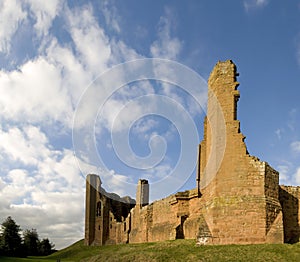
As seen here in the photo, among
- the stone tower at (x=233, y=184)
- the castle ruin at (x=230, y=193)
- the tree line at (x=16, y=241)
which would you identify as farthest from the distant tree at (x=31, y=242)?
the stone tower at (x=233, y=184)

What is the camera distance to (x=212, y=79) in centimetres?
2338

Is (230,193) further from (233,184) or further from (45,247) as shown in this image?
(45,247)

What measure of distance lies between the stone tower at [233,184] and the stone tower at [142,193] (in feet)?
82.2

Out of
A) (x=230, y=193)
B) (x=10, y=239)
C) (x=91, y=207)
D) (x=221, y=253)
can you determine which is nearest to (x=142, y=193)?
(x=91, y=207)

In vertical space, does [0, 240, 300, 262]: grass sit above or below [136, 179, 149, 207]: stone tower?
below

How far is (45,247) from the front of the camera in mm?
62188

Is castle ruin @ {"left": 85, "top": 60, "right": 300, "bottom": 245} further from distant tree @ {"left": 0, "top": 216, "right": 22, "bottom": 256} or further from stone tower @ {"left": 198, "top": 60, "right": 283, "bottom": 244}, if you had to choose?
distant tree @ {"left": 0, "top": 216, "right": 22, "bottom": 256}

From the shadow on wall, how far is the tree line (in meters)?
38.0

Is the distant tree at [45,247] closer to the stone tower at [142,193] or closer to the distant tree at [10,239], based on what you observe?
the distant tree at [10,239]

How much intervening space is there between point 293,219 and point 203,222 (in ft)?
17.7

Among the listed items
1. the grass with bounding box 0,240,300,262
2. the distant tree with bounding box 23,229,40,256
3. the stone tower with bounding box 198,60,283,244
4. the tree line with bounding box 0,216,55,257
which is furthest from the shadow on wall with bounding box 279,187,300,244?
the distant tree with bounding box 23,229,40,256

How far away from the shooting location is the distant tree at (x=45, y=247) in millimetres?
60428

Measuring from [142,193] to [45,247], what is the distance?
2314 cm

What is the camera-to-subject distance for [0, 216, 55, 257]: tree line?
50384 millimetres
